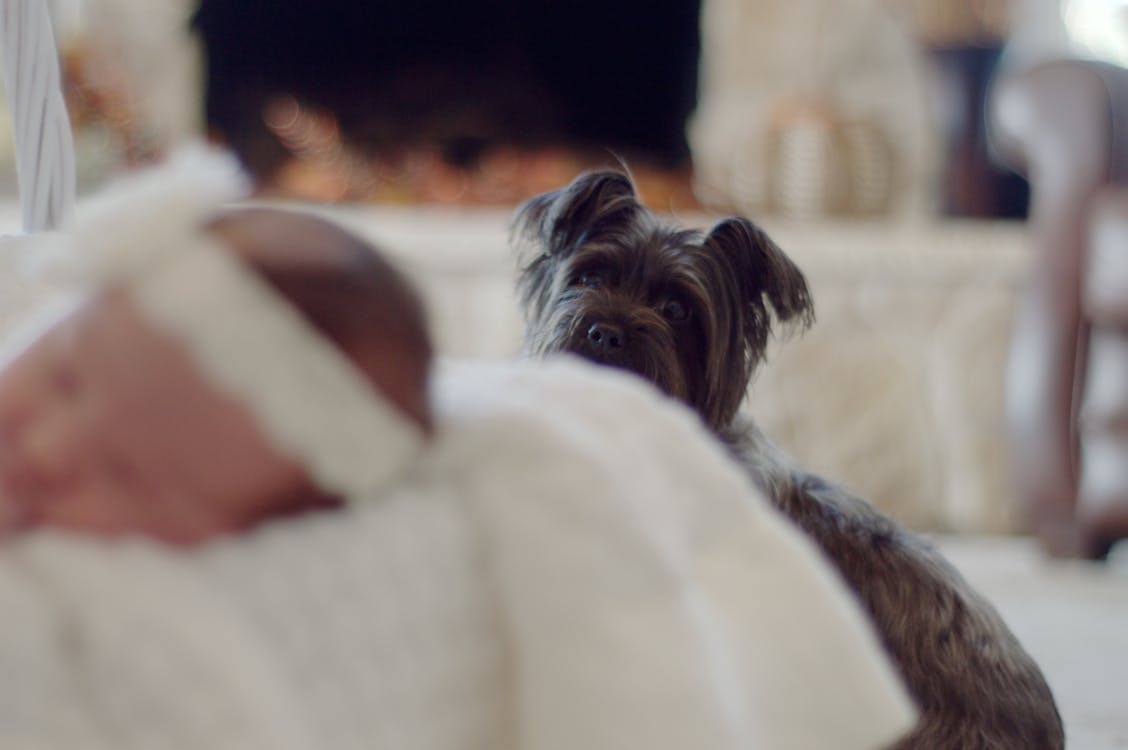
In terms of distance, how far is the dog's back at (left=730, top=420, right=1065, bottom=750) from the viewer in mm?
1022

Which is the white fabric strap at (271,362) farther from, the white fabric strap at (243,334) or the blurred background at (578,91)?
the blurred background at (578,91)

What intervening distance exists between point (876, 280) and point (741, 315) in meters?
1.80

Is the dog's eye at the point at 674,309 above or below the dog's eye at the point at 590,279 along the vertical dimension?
below

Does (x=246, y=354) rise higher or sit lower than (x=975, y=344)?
higher

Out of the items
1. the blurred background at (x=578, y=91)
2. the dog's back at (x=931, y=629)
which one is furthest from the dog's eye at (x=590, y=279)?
the blurred background at (x=578, y=91)

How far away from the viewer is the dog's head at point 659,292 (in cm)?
123

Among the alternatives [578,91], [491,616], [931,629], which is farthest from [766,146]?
[491,616]

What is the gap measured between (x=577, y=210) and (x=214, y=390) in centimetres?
78

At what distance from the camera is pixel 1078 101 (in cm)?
233

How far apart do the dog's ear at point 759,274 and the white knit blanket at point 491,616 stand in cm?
50

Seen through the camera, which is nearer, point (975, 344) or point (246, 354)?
point (246, 354)

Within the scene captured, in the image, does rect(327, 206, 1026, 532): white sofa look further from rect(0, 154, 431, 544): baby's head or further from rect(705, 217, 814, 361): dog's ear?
rect(0, 154, 431, 544): baby's head

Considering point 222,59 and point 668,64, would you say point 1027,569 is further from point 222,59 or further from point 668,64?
point 222,59

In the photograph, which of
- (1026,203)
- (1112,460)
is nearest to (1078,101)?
(1112,460)
